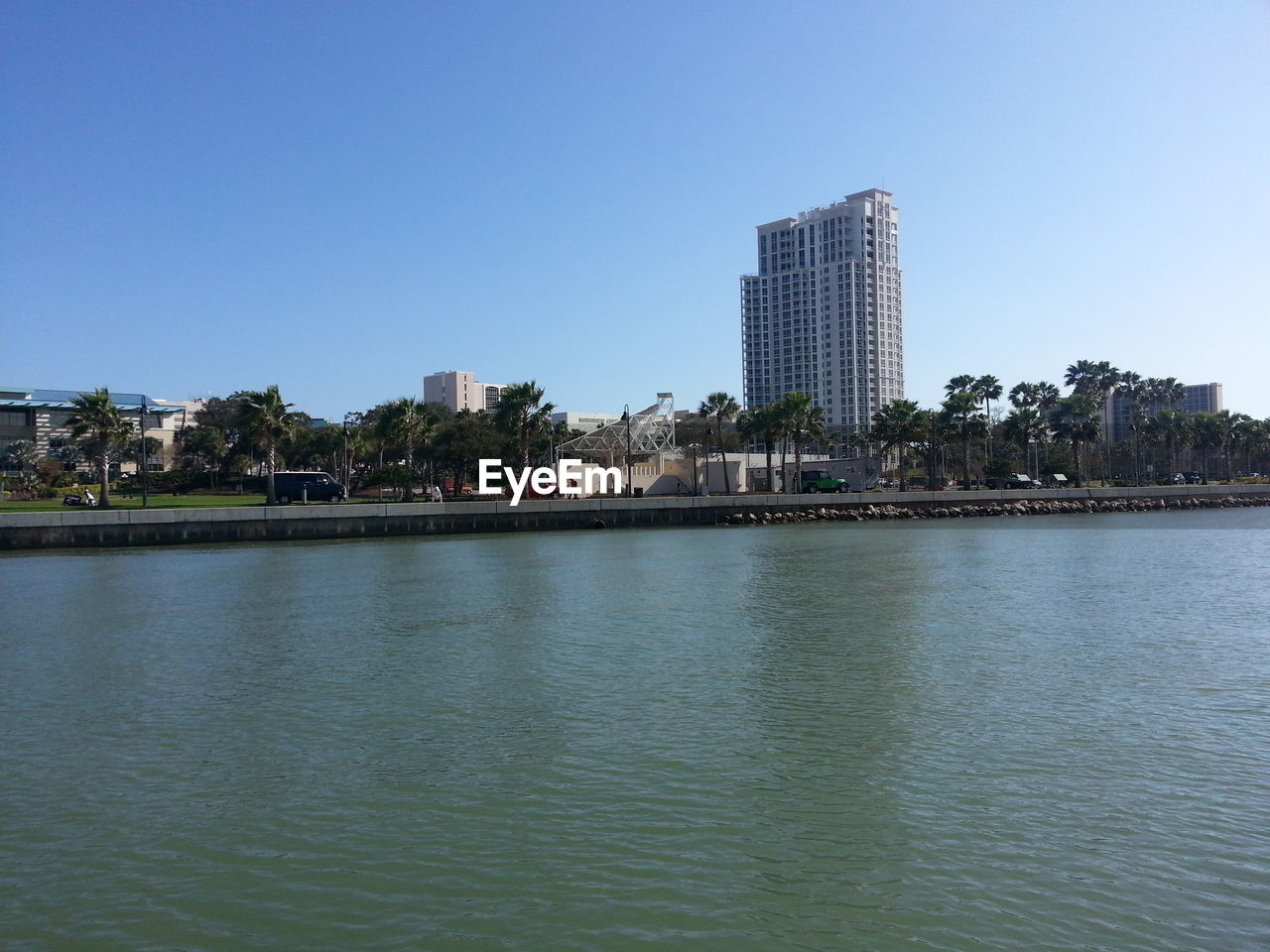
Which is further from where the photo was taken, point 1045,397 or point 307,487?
point 1045,397

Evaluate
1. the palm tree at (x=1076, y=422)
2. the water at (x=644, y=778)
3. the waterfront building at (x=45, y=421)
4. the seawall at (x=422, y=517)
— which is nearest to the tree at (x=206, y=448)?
the waterfront building at (x=45, y=421)

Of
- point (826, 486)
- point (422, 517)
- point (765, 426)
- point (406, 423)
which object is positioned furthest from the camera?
point (826, 486)

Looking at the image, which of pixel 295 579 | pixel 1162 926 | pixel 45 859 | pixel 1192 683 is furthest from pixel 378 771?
pixel 295 579

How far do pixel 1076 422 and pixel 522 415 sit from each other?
6278 cm

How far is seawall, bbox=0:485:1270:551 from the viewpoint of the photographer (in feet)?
161

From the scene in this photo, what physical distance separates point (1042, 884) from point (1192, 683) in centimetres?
867

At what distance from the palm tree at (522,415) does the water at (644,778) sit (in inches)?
2023

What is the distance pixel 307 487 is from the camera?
6500 centimetres

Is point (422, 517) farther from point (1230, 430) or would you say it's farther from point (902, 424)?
point (1230, 430)

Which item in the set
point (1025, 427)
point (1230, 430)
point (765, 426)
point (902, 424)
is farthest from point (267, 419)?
point (1230, 430)

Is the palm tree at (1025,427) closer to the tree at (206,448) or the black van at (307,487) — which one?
the black van at (307,487)

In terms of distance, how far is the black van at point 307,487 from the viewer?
65250 millimetres

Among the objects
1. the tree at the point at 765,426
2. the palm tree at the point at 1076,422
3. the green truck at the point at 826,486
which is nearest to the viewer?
the tree at the point at 765,426

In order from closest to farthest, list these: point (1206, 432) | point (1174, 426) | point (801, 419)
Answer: point (801, 419), point (1174, 426), point (1206, 432)
